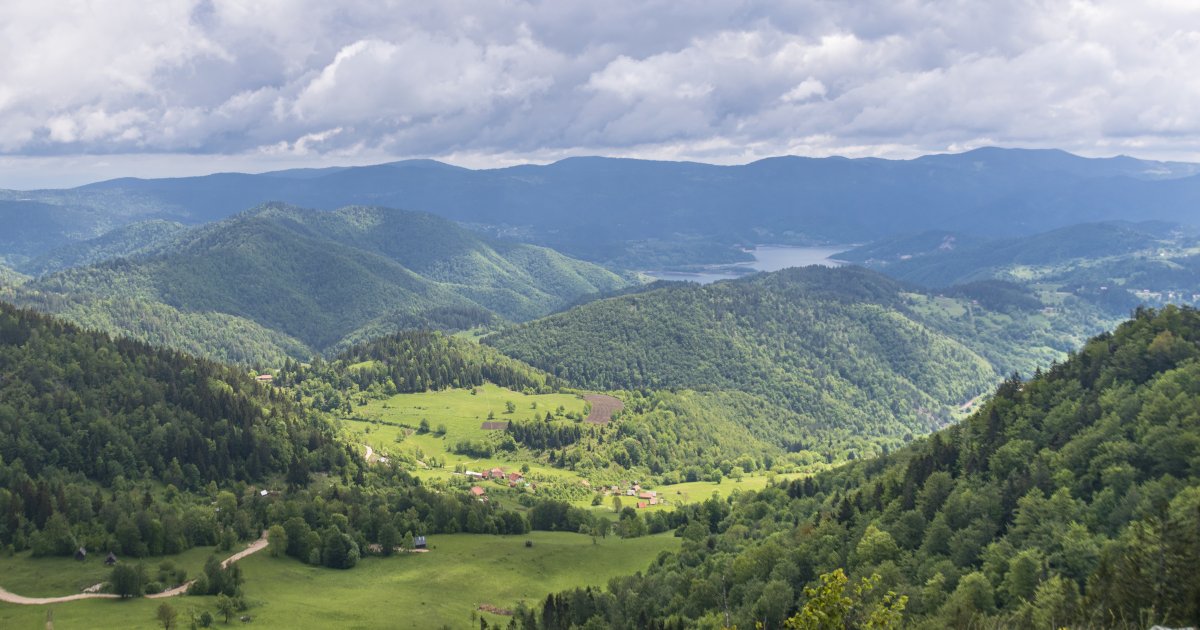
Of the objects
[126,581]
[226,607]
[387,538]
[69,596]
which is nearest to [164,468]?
[387,538]

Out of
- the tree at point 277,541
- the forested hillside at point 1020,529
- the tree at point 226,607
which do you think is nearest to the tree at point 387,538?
the tree at point 277,541

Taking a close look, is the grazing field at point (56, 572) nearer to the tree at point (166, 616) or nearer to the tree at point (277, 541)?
the tree at point (277, 541)

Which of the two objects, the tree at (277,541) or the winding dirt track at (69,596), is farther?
the tree at (277,541)

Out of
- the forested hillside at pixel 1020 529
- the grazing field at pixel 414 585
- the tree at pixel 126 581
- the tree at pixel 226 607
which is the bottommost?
the grazing field at pixel 414 585

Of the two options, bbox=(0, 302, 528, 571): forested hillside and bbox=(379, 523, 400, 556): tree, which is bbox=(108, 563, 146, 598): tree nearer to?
bbox=(0, 302, 528, 571): forested hillside

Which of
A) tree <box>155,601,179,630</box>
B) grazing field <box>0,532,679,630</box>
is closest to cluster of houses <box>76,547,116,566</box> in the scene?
grazing field <box>0,532,679,630</box>

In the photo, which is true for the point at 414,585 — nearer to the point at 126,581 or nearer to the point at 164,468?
the point at 126,581

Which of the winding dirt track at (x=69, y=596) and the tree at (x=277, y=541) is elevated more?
the winding dirt track at (x=69, y=596)
